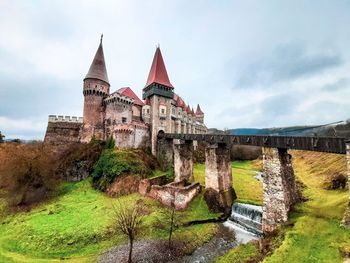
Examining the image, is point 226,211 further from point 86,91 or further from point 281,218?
point 86,91

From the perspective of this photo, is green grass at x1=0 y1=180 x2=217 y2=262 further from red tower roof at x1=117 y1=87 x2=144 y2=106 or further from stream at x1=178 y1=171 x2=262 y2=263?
red tower roof at x1=117 y1=87 x2=144 y2=106

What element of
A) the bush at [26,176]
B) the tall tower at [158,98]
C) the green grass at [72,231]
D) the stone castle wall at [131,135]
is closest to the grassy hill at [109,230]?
the green grass at [72,231]

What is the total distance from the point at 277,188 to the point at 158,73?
3096 cm

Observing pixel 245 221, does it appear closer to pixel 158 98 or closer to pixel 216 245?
pixel 216 245

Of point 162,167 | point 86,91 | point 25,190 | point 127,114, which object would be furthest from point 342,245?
point 86,91

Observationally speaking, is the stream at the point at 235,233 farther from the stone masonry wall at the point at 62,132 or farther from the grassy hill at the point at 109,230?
the stone masonry wall at the point at 62,132

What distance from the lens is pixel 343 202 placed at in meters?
12.7

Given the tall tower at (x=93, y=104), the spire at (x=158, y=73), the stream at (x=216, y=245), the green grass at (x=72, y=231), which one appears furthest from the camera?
the spire at (x=158, y=73)

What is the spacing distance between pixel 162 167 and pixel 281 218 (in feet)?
72.0

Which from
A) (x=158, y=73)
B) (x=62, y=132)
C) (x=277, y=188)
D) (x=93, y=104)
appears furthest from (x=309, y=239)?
(x=62, y=132)

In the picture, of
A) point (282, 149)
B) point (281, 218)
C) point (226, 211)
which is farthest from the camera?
point (226, 211)

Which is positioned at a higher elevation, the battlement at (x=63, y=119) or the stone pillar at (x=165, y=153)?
the battlement at (x=63, y=119)

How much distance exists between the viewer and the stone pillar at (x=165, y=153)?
1296 inches

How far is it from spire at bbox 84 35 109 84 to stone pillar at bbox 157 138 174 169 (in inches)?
606
